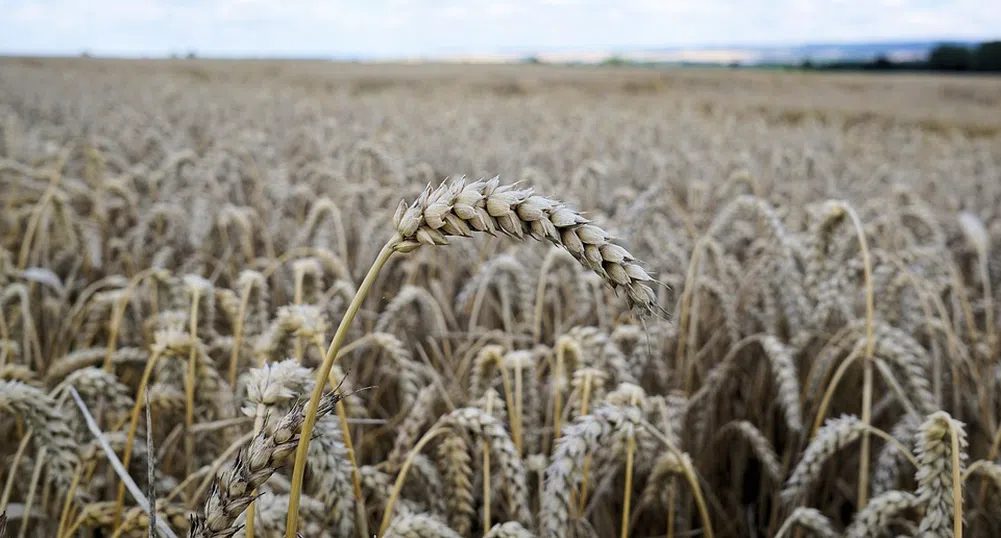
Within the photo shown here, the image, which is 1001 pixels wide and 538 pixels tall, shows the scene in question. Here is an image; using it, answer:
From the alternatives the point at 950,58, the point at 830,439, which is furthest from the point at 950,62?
the point at 830,439

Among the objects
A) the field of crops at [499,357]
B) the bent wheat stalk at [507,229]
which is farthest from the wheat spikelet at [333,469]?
the bent wheat stalk at [507,229]

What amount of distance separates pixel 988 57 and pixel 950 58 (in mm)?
2177

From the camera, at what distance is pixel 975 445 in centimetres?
192

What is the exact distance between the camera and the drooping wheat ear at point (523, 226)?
1.76ft

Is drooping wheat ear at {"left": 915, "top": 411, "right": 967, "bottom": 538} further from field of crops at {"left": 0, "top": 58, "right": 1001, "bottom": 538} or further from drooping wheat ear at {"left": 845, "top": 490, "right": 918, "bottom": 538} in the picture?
drooping wheat ear at {"left": 845, "top": 490, "right": 918, "bottom": 538}

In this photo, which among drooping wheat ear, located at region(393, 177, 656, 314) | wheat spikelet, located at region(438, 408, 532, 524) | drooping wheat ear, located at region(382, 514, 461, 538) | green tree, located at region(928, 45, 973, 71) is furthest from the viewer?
green tree, located at region(928, 45, 973, 71)

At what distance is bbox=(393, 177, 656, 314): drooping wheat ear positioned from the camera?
54 centimetres

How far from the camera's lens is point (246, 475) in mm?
572

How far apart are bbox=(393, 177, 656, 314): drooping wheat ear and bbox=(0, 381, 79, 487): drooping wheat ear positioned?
2.31 feet

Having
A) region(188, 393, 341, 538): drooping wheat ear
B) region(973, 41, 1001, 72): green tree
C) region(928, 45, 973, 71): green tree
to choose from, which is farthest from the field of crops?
region(928, 45, 973, 71): green tree

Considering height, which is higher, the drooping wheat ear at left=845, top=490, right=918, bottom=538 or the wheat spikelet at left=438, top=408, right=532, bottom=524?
the wheat spikelet at left=438, top=408, right=532, bottom=524

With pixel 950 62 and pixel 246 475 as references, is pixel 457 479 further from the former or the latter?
pixel 950 62

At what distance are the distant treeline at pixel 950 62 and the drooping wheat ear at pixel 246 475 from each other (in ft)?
85.0

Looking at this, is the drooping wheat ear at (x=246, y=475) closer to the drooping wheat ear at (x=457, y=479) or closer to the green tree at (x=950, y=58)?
the drooping wheat ear at (x=457, y=479)
